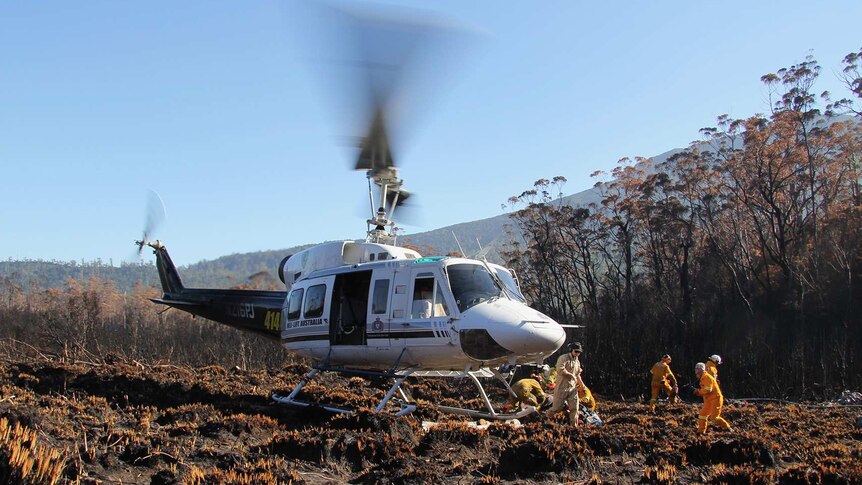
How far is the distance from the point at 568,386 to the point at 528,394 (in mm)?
1442

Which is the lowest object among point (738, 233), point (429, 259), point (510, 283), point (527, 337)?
point (527, 337)

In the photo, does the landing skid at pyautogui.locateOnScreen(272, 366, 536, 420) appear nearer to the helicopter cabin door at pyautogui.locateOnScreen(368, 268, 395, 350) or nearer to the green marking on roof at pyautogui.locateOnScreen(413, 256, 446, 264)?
the helicopter cabin door at pyautogui.locateOnScreen(368, 268, 395, 350)

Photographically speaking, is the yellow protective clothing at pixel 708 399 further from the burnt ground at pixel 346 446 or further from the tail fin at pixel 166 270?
the tail fin at pixel 166 270

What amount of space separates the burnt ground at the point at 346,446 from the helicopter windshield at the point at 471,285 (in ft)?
6.11

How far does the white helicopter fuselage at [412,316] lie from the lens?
417 inches

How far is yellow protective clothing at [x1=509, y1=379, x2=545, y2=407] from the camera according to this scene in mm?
12586

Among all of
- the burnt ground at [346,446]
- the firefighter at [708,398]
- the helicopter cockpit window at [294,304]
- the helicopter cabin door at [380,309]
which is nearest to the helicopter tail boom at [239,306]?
the helicopter cockpit window at [294,304]

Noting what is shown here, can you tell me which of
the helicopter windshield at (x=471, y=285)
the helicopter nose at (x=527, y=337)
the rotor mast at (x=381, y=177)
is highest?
the rotor mast at (x=381, y=177)

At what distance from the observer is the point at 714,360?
46.1ft

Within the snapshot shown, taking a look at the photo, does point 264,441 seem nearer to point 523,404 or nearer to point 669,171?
point 523,404

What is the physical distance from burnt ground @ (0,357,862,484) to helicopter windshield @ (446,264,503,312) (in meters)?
1.86

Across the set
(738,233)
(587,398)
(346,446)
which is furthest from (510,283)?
(738,233)

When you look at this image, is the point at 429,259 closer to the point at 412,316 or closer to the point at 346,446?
the point at 412,316

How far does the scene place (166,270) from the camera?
17.4 meters
